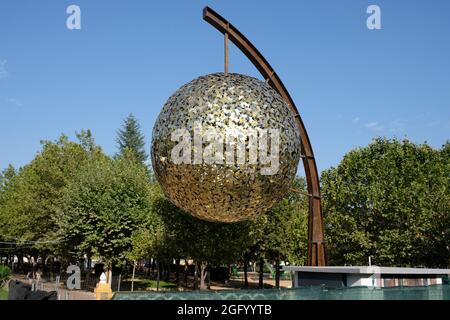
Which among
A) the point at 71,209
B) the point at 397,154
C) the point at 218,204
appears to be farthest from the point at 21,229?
the point at 218,204

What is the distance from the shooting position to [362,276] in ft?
48.7

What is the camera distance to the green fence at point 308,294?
8859mm

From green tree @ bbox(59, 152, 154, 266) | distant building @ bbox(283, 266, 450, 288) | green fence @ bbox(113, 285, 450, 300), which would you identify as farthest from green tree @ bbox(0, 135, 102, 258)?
green fence @ bbox(113, 285, 450, 300)

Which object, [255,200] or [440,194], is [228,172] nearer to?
[255,200]

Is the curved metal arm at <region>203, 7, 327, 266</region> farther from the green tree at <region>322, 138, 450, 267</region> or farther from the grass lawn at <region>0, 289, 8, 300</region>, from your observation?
the grass lawn at <region>0, 289, 8, 300</region>

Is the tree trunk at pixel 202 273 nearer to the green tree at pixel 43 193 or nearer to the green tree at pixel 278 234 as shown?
the green tree at pixel 278 234

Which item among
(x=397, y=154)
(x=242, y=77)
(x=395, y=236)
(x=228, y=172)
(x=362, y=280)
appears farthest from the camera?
(x=397, y=154)

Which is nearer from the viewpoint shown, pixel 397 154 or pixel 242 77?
pixel 242 77

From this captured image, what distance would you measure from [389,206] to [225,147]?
74.2ft

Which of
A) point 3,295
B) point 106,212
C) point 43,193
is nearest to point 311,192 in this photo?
point 106,212

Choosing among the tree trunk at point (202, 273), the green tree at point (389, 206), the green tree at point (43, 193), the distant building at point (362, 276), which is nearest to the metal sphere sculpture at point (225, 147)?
the distant building at point (362, 276)

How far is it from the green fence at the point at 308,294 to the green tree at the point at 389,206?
13063 millimetres

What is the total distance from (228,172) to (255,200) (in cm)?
72

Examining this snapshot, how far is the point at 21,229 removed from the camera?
130 feet
